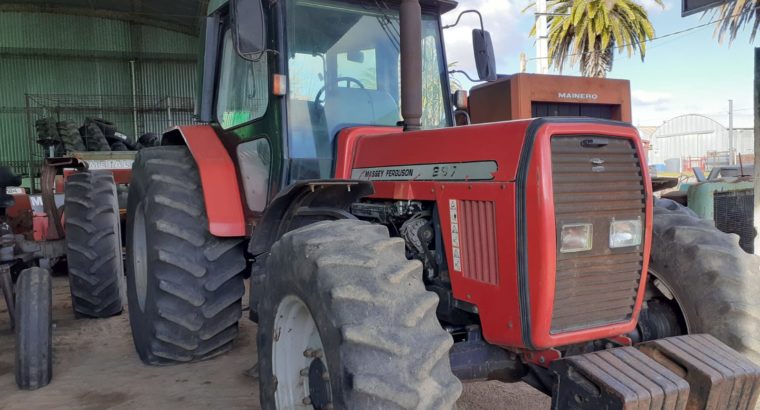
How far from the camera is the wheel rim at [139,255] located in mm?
4461

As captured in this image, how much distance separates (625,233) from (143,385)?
312cm

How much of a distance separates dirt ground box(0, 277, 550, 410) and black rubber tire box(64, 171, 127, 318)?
0.53 m

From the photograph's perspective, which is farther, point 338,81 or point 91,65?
point 91,65

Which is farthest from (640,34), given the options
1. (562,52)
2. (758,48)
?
(758,48)

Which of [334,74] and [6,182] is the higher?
[334,74]

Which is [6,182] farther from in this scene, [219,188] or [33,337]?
[219,188]

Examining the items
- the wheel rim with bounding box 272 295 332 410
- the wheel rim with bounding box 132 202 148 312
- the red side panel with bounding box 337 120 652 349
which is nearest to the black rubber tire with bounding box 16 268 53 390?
the wheel rim with bounding box 132 202 148 312

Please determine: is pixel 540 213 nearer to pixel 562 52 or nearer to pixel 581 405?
pixel 581 405

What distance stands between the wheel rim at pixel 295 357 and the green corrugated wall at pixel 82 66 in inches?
861

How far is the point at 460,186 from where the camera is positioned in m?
2.71

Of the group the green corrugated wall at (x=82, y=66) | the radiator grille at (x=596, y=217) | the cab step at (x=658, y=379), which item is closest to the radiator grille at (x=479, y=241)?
the radiator grille at (x=596, y=217)

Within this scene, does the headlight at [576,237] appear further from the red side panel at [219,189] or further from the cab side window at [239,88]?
the red side panel at [219,189]

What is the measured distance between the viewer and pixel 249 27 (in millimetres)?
3203

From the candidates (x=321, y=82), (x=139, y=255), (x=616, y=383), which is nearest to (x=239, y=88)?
(x=321, y=82)
